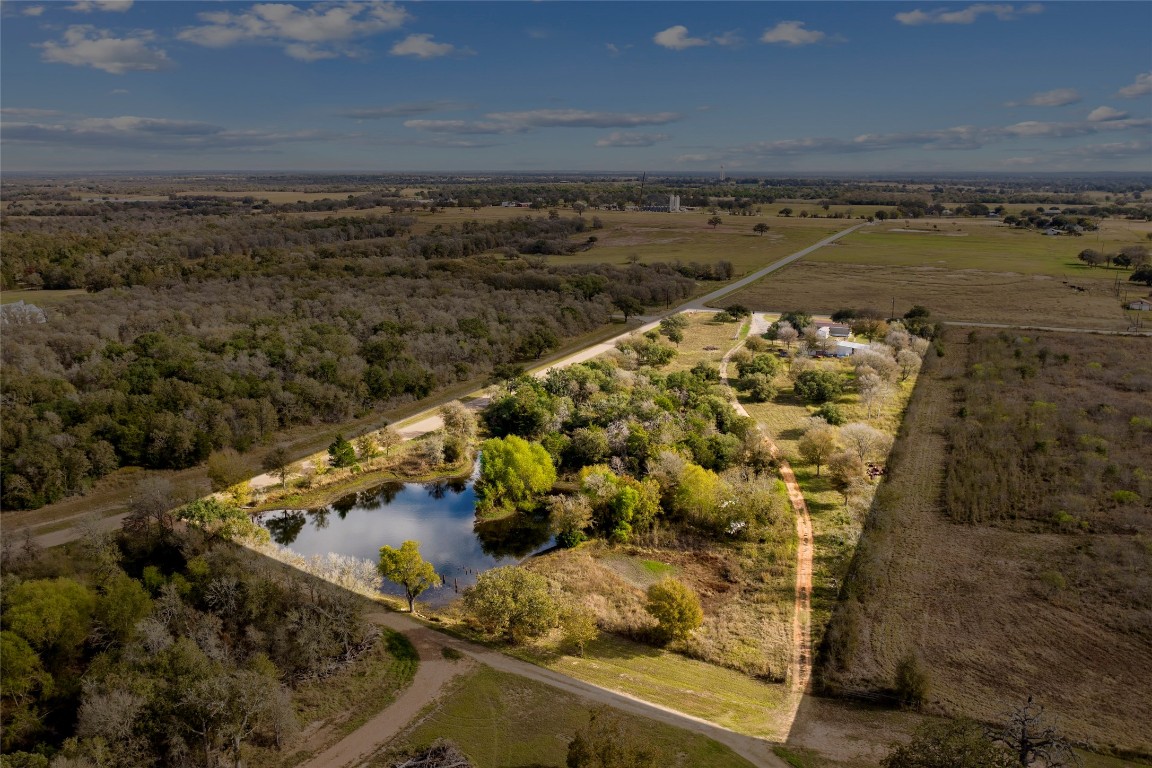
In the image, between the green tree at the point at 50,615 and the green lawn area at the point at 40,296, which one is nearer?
the green tree at the point at 50,615

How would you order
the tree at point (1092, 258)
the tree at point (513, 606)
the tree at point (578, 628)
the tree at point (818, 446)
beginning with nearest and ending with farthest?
1. the tree at point (578, 628)
2. the tree at point (513, 606)
3. the tree at point (818, 446)
4. the tree at point (1092, 258)

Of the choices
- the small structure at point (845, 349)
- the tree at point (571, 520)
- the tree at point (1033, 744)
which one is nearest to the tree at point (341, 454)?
the tree at point (571, 520)

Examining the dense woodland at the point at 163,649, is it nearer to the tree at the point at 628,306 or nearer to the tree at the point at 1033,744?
the tree at the point at 1033,744

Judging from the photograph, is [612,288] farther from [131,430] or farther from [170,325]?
[131,430]

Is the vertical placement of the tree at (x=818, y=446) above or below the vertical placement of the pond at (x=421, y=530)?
above

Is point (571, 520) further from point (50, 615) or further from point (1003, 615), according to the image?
point (50, 615)

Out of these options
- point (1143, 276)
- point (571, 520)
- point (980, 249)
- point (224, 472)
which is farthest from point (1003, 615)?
point (980, 249)

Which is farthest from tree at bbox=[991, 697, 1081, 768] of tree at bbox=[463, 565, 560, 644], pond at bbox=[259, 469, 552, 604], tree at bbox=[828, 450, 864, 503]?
pond at bbox=[259, 469, 552, 604]
